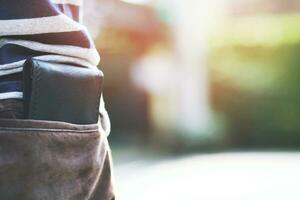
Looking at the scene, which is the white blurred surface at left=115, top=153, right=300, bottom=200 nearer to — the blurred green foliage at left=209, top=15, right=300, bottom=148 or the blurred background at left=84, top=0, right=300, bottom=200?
the blurred background at left=84, top=0, right=300, bottom=200

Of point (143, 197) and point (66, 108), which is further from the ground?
point (66, 108)

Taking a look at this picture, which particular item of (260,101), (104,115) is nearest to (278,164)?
(260,101)

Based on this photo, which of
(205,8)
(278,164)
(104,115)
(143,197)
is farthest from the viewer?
(205,8)

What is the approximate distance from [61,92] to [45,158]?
9cm

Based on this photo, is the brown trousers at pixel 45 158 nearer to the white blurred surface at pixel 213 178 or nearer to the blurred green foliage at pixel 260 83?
the white blurred surface at pixel 213 178

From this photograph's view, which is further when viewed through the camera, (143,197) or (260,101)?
(260,101)

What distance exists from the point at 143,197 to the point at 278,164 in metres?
1.65

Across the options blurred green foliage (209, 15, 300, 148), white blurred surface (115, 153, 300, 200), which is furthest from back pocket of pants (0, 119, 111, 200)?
blurred green foliage (209, 15, 300, 148)

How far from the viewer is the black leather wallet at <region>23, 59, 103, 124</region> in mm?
622

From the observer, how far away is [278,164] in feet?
13.6

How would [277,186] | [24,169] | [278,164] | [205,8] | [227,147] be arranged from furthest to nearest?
[205,8] → [227,147] → [278,164] → [277,186] → [24,169]

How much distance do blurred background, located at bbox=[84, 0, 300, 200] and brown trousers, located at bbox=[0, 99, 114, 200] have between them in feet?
14.1

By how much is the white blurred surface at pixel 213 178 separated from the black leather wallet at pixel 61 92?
2091mm

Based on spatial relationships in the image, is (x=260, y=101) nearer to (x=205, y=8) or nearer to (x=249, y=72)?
(x=249, y=72)
